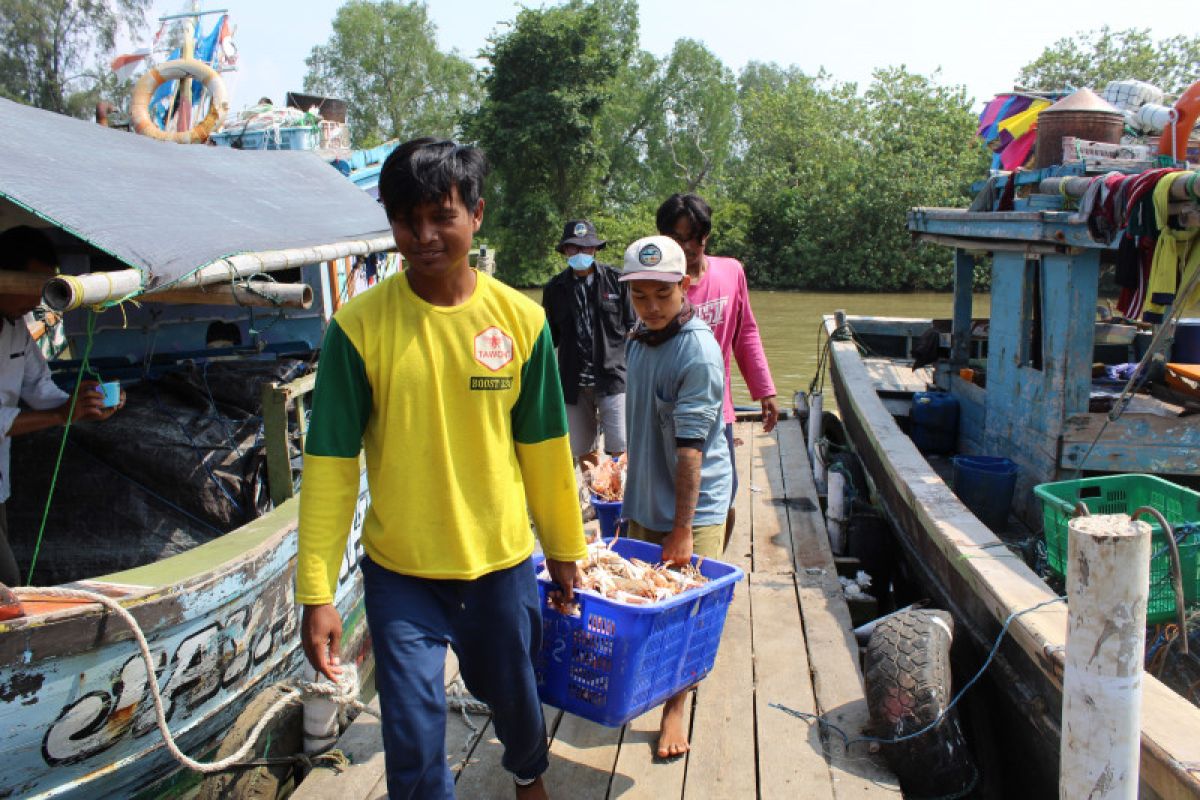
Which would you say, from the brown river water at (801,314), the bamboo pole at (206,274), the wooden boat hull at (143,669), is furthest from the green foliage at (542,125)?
the wooden boat hull at (143,669)

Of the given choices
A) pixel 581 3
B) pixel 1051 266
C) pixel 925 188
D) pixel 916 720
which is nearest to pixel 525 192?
pixel 581 3

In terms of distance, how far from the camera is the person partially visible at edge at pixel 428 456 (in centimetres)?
233

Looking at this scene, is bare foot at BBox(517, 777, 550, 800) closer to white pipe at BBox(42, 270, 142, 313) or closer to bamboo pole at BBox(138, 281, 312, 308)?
white pipe at BBox(42, 270, 142, 313)

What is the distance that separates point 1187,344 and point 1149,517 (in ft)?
11.8

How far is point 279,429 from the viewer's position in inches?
178

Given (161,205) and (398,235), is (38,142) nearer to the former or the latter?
(161,205)

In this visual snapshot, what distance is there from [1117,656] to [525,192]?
36.5 metres

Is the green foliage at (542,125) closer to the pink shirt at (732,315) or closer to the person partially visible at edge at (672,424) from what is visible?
the pink shirt at (732,315)

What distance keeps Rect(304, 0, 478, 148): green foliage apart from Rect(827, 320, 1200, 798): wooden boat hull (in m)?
48.0

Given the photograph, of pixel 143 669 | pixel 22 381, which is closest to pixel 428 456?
pixel 143 669

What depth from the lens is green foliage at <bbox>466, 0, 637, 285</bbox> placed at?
3416 cm

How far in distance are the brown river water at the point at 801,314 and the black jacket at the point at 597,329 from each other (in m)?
7.79

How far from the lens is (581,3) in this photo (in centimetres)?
4047

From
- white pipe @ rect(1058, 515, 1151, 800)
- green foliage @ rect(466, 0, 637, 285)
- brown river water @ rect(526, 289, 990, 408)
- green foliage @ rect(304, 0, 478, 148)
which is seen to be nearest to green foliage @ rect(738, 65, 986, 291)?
brown river water @ rect(526, 289, 990, 408)
